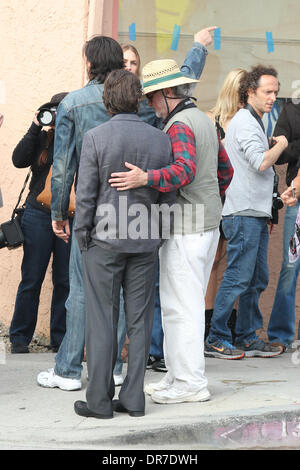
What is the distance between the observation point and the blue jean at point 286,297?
6.93 meters

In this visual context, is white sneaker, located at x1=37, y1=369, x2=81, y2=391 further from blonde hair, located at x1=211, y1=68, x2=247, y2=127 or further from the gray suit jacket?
blonde hair, located at x1=211, y1=68, x2=247, y2=127

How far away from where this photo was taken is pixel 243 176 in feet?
21.8

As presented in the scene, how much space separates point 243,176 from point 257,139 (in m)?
0.28

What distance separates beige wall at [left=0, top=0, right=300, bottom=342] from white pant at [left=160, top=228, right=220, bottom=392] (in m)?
2.19

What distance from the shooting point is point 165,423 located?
4684mm

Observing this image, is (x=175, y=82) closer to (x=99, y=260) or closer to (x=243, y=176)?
(x=99, y=260)

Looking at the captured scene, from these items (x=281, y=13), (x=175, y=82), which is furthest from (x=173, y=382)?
(x=281, y=13)

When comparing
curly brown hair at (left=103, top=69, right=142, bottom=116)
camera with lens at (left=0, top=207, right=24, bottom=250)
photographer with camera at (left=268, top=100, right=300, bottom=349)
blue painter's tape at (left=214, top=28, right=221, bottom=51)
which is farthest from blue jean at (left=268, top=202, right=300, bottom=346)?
curly brown hair at (left=103, top=69, right=142, bottom=116)

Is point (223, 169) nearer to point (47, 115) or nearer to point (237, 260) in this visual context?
point (47, 115)

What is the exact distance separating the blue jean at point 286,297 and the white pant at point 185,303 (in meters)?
1.96

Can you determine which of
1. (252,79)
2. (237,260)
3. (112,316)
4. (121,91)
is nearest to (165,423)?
(112,316)

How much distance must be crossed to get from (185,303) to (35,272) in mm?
1872

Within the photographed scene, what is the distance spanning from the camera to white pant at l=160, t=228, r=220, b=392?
501 centimetres

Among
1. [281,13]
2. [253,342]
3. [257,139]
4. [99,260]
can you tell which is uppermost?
[281,13]
